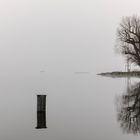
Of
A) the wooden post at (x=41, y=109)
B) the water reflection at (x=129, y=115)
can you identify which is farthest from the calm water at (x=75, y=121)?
the wooden post at (x=41, y=109)

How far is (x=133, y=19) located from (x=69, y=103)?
29148mm

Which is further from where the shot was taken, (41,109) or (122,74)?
(122,74)

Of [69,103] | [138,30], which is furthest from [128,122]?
[138,30]

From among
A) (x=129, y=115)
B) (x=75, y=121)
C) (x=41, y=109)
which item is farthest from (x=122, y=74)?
(x=75, y=121)

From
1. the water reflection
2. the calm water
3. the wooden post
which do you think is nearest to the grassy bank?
the calm water

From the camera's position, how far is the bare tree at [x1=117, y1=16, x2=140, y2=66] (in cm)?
4762

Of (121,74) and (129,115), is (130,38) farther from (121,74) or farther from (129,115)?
(129,115)

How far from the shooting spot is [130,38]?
159 feet

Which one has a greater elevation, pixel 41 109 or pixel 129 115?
pixel 41 109

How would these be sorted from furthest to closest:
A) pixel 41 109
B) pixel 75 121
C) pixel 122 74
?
pixel 122 74 < pixel 41 109 < pixel 75 121

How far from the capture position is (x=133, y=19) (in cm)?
5025

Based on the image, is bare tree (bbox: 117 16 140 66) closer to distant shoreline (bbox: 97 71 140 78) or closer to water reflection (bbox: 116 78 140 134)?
distant shoreline (bbox: 97 71 140 78)

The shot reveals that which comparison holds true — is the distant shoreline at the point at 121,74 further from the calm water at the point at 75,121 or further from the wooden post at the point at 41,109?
the wooden post at the point at 41,109

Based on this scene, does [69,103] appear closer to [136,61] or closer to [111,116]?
[111,116]
